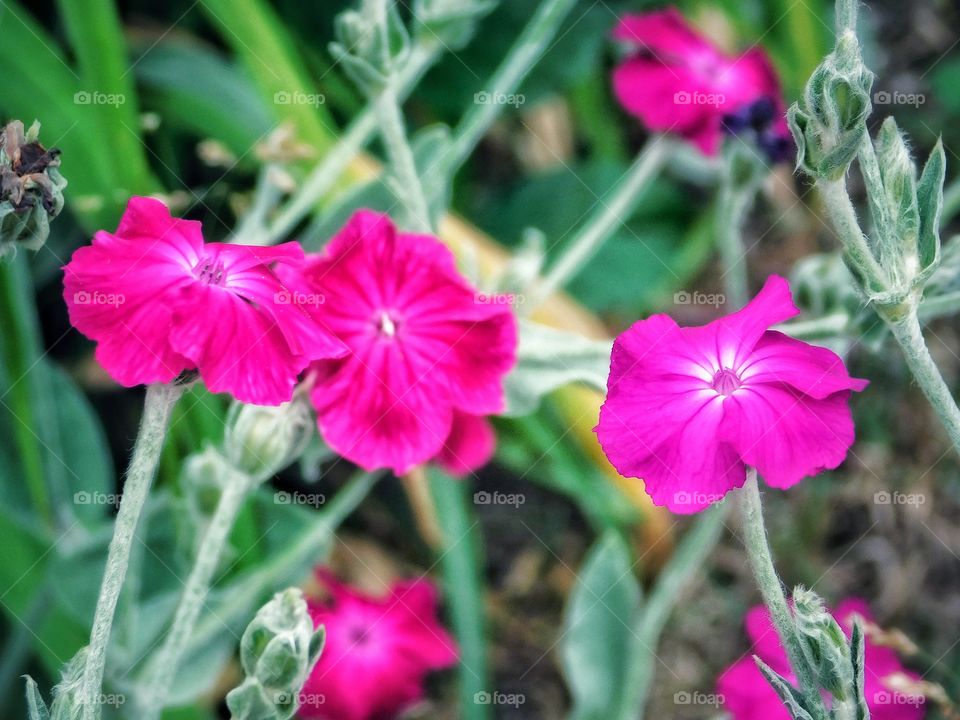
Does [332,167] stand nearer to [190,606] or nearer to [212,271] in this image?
[212,271]

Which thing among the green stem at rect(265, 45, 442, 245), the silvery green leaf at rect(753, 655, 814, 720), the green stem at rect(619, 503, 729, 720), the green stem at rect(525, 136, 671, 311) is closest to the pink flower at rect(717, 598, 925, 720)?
the green stem at rect(619, 503, 729, 720)

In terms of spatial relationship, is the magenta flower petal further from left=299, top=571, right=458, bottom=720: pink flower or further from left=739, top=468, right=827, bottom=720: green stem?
left=739, top=468, right=827, bottom=720: green stem

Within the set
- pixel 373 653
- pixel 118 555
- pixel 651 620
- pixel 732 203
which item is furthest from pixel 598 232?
pixel 118 555

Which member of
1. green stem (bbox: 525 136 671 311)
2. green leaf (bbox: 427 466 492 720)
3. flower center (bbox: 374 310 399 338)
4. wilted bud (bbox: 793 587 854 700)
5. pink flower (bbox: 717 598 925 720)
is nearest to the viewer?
wilted bud (bbox: 793 587 854 700)

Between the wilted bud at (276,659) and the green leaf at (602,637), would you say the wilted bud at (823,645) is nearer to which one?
the wilted bud at (276,659)

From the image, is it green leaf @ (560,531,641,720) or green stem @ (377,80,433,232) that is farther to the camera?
green leaf @ (560,531,641,720)

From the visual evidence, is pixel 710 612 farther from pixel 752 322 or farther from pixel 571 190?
pixel 752 322
